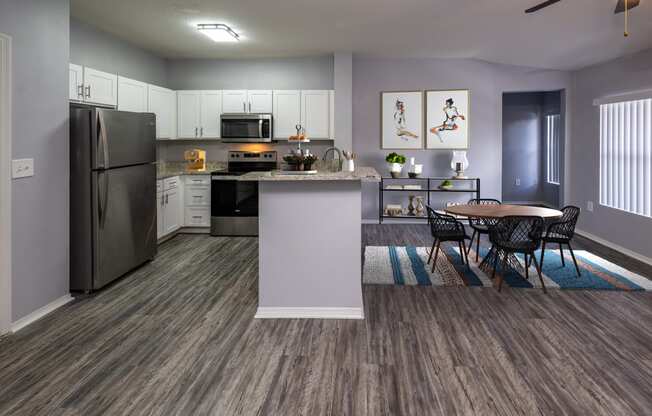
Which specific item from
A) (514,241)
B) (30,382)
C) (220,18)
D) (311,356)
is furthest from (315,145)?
(30,382)

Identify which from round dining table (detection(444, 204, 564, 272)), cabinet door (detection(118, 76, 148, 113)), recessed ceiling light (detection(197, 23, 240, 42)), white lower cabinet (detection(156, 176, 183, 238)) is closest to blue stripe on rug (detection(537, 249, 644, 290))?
round dining table (detection(444, 204, 564, 272))

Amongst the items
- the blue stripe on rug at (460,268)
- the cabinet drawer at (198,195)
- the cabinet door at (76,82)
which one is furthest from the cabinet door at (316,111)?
the cabinet door at (76,82)

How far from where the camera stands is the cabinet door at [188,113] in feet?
23.8

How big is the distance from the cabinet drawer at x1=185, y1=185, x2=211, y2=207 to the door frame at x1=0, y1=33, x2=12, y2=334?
12.3 feet

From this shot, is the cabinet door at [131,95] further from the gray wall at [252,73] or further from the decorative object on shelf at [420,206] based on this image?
the decorative object on shelf at [420,206]

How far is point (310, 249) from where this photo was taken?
3.66 m

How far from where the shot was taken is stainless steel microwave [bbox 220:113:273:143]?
7070 millimetres

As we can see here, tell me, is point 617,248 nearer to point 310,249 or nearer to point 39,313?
point 310,249

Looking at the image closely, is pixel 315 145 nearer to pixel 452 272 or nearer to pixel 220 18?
pixel 220 18

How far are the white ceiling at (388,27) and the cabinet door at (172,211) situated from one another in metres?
1.96

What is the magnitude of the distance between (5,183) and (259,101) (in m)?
4.28

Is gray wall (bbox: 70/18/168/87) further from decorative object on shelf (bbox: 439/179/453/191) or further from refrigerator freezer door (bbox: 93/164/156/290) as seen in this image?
decorative object on shelf (bbox: 439/179/453/191)

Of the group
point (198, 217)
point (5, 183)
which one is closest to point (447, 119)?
point (198, 217)

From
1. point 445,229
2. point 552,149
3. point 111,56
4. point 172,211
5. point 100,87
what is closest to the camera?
point 445,229
